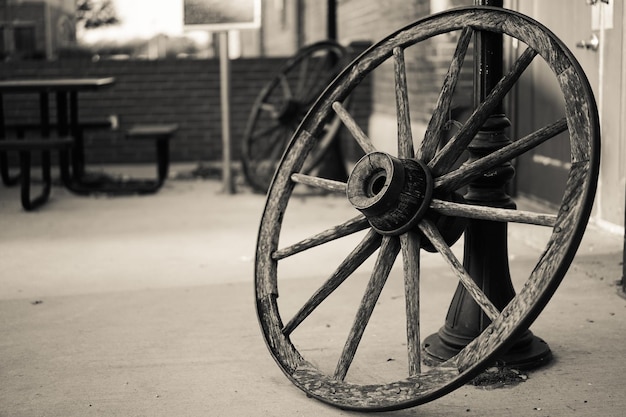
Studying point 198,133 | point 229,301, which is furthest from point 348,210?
point 198,133

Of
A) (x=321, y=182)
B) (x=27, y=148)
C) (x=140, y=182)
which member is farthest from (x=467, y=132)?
(x=140, y=182)

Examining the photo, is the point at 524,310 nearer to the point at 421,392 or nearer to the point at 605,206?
the point at 421,392

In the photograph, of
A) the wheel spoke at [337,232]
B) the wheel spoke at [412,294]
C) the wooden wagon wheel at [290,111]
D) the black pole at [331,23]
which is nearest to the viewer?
the wheel spoke at [412,294]

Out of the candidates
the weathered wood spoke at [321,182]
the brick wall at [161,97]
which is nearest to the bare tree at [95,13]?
the brick wall at [161,97]

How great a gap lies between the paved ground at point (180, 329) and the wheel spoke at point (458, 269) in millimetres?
411

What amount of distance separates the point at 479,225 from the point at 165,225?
3.58m

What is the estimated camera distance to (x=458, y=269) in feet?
8.68

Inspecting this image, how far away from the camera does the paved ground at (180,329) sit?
9.48 ft

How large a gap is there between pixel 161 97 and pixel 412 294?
7.43 meters

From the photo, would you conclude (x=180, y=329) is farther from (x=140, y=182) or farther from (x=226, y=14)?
(x=140, y=182)

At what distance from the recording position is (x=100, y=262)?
5.19 metres

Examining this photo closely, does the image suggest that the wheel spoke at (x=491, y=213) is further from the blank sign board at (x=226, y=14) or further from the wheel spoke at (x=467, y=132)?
the blank sign board at (x=226, y=14)

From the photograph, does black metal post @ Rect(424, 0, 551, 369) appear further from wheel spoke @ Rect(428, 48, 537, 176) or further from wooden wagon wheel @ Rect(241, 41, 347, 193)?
wooden wagon wheel @ Rect(241, 41, 347, 193)

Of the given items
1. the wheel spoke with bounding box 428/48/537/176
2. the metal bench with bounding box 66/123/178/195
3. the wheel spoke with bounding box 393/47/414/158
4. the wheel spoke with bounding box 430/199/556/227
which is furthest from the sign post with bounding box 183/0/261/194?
the wheel spoke with bounding box 430/199/556/227
